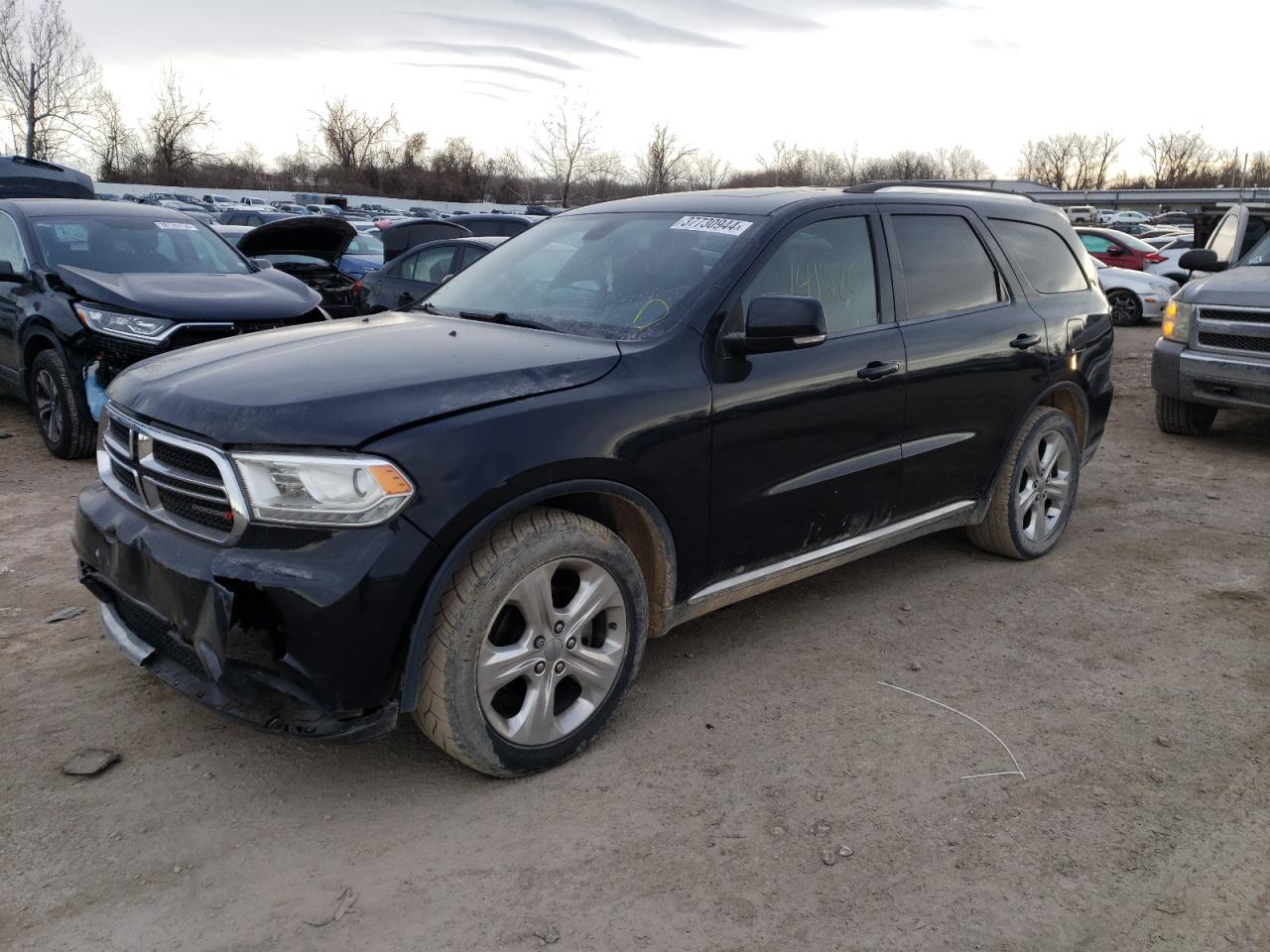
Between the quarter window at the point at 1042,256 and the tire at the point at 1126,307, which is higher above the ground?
the quarter window at the point at 1042,256

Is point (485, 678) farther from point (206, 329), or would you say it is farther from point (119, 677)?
point (206, 329)

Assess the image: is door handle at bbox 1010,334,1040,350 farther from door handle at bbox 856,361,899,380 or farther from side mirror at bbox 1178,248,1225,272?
side mirror at bbox 1178,248,1225,272

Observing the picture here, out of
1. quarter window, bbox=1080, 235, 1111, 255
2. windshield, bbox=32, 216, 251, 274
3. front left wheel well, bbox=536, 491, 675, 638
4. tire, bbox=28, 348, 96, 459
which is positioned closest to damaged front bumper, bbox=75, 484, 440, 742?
front left wheel well, bbox=536, 491, 675, 638

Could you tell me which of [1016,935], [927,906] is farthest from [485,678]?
[1016,935]

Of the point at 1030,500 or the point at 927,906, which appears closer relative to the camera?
the point at 927,906

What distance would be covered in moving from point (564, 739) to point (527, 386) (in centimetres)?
111

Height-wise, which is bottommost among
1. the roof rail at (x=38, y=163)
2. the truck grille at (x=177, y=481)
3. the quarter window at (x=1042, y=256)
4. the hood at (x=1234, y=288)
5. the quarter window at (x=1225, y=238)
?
the truck grille at (x=177, y=481)

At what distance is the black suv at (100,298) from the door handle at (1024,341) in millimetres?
4566

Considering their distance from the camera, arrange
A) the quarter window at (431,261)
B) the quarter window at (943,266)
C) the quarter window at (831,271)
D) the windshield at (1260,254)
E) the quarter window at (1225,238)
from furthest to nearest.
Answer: the quarter window at (431,261) → the quarter window at (1225,238) → the windshield at (1260,254) → the quarter window at (943,266) → the quarter window at (831,271)

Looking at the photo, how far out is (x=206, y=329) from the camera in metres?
6.43

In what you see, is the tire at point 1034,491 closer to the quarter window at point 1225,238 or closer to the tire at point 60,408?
the quarter window at point 1225,238

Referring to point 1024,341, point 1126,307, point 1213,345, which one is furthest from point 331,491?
point 1126,307

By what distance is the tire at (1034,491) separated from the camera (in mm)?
4949

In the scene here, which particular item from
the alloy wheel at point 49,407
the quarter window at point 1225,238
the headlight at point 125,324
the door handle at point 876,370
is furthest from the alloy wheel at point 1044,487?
the alloy wheel at point 49,407
